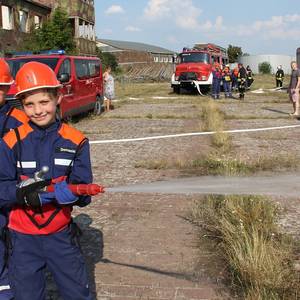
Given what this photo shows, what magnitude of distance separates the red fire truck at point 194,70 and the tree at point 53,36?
1073 cm

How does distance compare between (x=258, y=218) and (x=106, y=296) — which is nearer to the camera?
(x=106, y=296)

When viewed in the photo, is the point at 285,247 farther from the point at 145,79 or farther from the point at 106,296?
the point at 145,79

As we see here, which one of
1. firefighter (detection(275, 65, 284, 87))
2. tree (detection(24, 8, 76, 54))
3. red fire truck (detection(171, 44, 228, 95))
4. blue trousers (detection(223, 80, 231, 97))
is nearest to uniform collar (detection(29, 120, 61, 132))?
blue trousers (detection(223, 80, 231, 97))

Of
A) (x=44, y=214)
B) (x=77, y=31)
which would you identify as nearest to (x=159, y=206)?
(x=44, y=214)

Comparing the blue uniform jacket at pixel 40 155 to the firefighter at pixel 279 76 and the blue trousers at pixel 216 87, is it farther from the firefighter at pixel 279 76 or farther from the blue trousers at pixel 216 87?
the firefighter at pixel 279 76

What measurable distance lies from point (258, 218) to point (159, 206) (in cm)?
126

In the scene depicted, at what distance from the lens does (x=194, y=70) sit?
87.6 feet

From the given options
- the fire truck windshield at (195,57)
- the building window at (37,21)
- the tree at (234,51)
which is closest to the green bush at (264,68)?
the tree at (234,51)

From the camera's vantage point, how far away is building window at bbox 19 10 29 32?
119ft

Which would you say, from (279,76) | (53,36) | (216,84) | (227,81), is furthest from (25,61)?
(279,76)

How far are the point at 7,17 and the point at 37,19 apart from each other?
6.10 meters

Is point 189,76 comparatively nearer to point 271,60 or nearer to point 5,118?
point 5,118

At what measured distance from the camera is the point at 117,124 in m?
14.3

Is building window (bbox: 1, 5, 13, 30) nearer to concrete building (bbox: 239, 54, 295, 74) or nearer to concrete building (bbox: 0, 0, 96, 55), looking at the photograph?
concrete building (bbox: 0, 0, 96, 55)
